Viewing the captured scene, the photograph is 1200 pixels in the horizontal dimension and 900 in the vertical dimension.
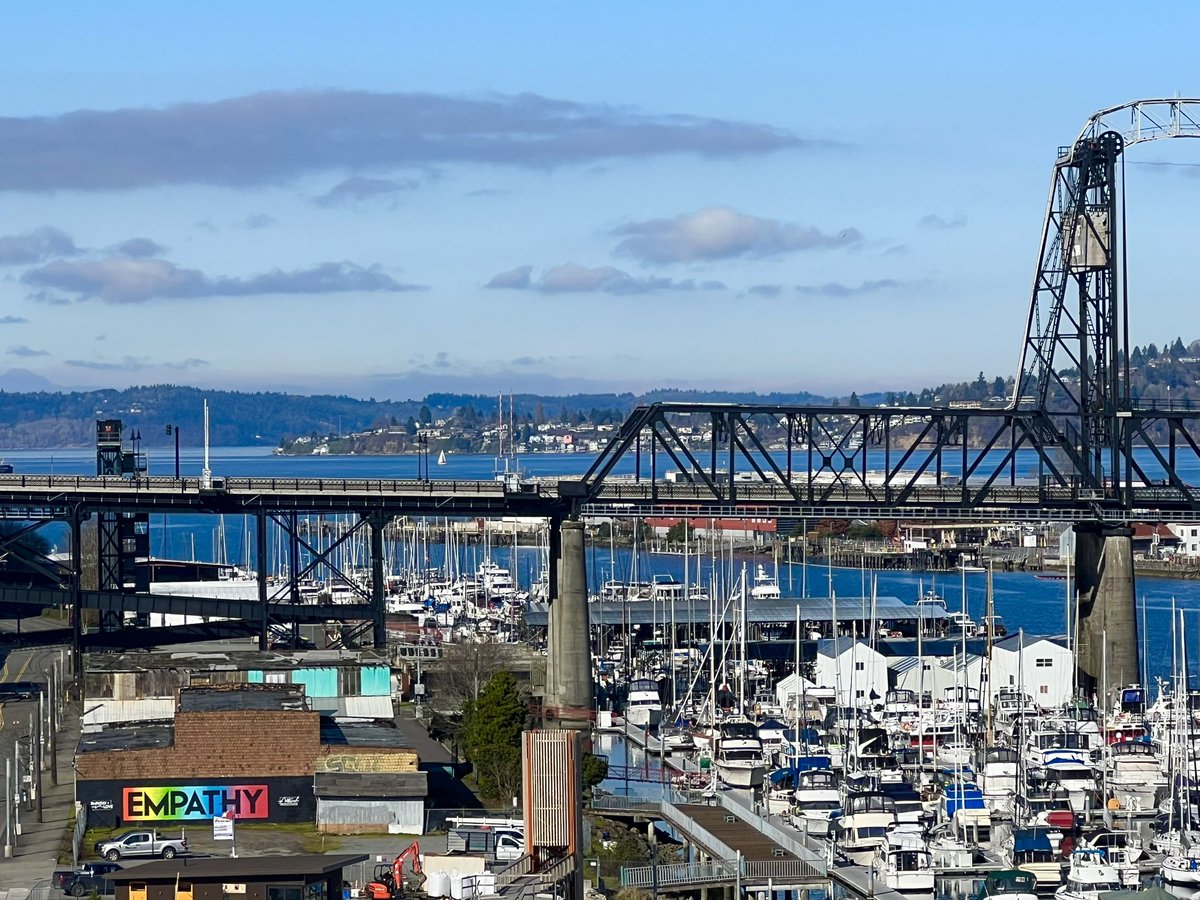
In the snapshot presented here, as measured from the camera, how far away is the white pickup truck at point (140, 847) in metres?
51.7

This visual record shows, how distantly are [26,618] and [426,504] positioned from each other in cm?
4452

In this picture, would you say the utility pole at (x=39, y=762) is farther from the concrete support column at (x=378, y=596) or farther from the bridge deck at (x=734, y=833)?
the concrete support column at (x=378, y=596)

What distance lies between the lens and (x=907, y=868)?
5353 centimetres

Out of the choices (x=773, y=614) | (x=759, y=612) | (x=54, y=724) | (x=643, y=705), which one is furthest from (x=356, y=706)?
(x=759, y=612)

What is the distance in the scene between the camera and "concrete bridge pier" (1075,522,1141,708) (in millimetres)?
83312

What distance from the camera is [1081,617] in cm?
8556

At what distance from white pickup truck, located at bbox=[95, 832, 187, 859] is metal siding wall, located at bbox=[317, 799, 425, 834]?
5330mm

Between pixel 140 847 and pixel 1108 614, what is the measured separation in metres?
43.3

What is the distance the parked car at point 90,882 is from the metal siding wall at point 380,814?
355 inches

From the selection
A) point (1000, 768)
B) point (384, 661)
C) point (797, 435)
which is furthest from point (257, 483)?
point (1000, 768)

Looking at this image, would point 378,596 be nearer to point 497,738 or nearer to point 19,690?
point 19,690

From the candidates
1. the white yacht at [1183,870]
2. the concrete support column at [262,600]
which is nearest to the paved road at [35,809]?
the concrete support column at [262,600]

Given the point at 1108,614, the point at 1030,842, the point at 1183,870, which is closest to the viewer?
the point at 1183,870

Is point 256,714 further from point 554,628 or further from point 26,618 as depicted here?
point 26,618
